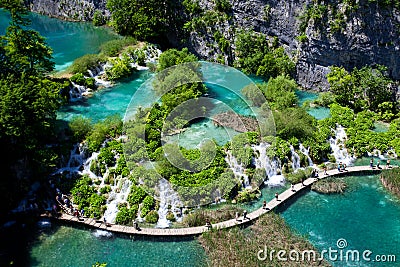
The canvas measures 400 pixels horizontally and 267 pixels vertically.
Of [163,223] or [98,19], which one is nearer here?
[163,223]

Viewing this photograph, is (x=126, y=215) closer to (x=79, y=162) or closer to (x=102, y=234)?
(x=102, y=234)

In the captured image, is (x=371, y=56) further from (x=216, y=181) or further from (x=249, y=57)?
(x=216, y=181)

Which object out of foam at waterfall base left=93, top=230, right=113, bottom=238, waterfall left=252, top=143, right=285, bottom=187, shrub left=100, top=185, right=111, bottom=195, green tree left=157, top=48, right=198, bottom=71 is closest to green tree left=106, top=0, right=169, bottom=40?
green tree left=157, top=48, right=198, bottom=71

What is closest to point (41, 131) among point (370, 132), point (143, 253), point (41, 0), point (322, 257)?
point (143, 253)

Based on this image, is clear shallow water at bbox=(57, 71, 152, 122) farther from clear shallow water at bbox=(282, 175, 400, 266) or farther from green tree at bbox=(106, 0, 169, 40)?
clear shallow water at bbox=(282, 175, 400, 266)

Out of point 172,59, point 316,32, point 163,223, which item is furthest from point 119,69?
point 163,223

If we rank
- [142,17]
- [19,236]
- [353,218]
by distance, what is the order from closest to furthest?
[19,236] < [353,218] < [142,17]
